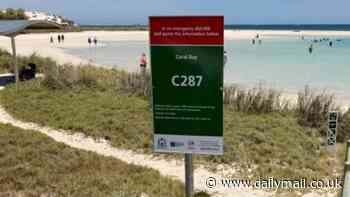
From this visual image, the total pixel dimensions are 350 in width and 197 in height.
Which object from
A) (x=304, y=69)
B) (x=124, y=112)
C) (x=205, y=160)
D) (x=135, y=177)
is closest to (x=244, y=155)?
(x=205, y=160)

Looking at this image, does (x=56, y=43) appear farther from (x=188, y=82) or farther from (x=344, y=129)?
(x=188, y=82)

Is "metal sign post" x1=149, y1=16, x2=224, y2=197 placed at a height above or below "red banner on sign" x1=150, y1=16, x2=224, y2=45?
below

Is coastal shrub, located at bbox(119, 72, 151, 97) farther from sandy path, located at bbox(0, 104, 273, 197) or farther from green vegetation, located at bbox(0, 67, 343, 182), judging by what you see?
sandy path, located at bbox(0, 104, 273, 197)

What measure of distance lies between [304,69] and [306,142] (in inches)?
834

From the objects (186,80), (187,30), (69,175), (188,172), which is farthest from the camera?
(69,175)

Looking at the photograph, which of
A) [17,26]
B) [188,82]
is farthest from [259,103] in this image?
[17,26]

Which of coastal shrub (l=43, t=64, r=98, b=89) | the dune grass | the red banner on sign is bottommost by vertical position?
the dune grass

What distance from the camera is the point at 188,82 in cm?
304

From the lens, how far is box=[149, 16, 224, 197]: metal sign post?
2934 millimetres

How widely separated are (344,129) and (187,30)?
6.75 meters

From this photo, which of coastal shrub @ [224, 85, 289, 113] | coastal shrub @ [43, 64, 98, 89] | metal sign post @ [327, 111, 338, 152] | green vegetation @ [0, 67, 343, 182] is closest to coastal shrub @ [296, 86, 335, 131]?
green vegetation @ [0, 67, 343, 182]

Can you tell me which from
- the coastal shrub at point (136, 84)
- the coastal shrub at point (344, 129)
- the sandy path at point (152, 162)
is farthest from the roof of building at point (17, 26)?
the coastal shrub at point (344, 129)

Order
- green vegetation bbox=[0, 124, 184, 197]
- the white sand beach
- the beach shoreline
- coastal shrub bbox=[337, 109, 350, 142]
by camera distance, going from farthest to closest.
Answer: the white sand beach, the beach shoreline, coastal shrub bbox=[337, 109, 350, 142], green vegetation bbox=[0, 124, 184, 197]

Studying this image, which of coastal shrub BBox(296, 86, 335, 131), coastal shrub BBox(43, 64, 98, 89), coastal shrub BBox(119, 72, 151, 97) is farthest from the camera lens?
coastal shrub BBox(43, 64, 98, 89)
